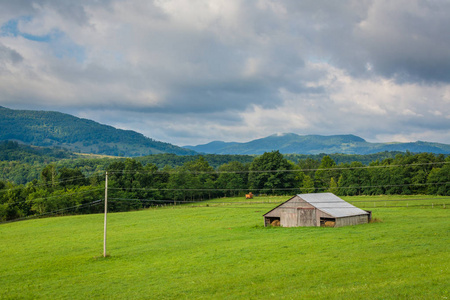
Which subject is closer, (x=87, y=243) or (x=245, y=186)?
(x=87, y=243)

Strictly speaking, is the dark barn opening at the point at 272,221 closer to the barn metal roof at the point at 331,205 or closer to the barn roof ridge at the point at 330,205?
the barn roof ridge at the point at 330,205

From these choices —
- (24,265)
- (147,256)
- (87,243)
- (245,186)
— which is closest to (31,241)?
(87,243)

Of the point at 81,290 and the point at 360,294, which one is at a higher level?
the point at 360,294

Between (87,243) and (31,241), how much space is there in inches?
397

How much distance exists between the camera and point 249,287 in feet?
72.1

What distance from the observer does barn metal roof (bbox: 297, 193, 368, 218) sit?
4850 cm

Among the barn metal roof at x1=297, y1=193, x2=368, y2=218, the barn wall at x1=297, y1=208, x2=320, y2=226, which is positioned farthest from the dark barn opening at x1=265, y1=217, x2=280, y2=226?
the barn metal roof at x1=297, y1=193, x2=368, y2=218

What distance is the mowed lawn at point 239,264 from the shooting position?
2073cm

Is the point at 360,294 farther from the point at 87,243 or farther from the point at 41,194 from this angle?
the point at 41,194

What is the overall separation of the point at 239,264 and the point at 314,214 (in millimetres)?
22839

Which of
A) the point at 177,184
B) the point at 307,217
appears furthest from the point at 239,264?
the point at 177,184

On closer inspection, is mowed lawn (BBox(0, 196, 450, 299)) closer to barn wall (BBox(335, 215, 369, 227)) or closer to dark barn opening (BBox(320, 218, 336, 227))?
barn wall (BBox(335, 215, 369, 227))

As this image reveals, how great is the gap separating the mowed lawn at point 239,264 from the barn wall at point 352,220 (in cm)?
199

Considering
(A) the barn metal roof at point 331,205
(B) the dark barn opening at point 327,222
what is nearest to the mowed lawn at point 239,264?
(B) the dark barn opening at point 327,222
